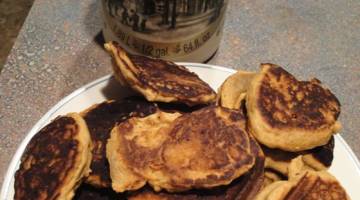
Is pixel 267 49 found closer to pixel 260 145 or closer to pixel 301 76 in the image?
pixel 301 76

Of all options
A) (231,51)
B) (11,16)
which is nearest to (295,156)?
(231,51)

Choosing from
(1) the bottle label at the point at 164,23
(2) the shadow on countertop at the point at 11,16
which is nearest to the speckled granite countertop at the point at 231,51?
(1) the bottle label at the point at 164,23

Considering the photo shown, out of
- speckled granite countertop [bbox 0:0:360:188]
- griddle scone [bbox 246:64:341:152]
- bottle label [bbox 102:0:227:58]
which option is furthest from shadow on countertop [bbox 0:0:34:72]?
griddle scone [bbox 246:64:341:152]

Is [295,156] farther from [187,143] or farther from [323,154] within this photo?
[187,143]

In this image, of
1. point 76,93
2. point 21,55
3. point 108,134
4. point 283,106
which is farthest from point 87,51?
point 283,106

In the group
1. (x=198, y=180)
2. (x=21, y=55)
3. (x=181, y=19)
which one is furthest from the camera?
(x=21, y=55)

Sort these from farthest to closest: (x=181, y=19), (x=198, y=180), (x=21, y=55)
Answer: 1. (x=21, y=55)
2. (x=181, y=19)
3. (x=198, y=180)

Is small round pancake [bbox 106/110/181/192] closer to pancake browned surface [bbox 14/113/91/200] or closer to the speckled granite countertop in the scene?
pancake browned surface [bbox 14/113/91/200]
